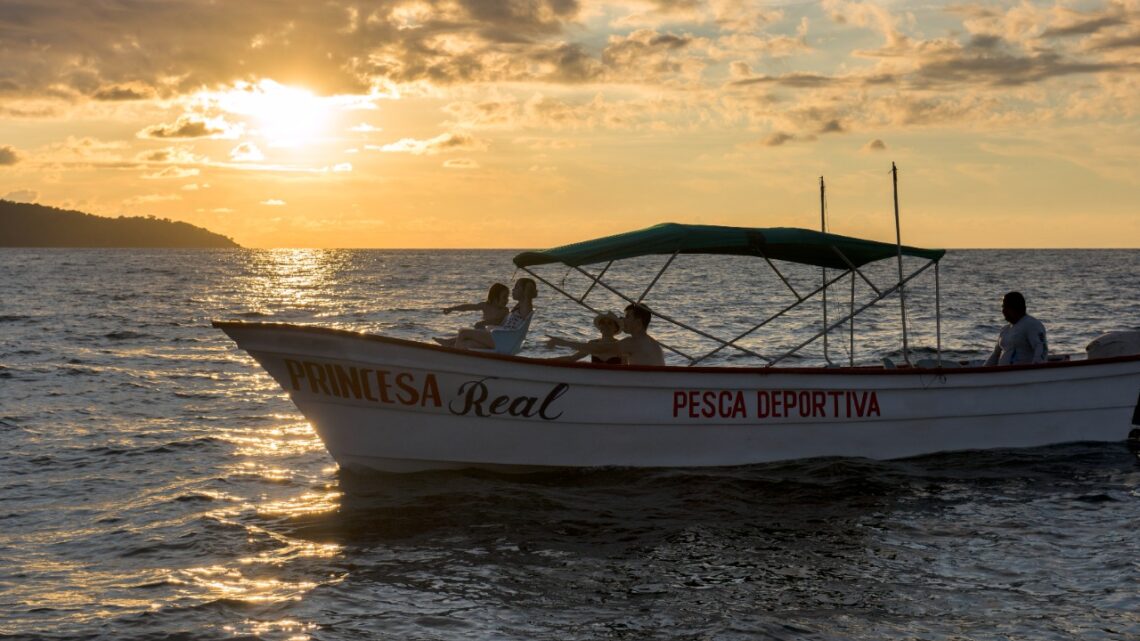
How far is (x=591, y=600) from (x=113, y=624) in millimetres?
3413

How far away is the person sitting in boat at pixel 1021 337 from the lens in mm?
13055

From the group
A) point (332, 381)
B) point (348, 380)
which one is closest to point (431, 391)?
point (348, 380)

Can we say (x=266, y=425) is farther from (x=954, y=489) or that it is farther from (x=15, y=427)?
(x=954, y=489)

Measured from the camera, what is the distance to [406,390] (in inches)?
438

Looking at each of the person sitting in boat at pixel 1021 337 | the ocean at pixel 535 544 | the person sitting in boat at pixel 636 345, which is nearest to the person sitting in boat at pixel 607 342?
the person sitting in boat at pixel 636 345

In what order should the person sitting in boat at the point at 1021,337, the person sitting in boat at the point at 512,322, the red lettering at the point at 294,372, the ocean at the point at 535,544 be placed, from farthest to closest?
the person sitting in boat at the point at 1021,337 → the person sitting in boat at the point at 512,322 → the red lettering at the point at 294,372 → the ocean at the point at 535,544

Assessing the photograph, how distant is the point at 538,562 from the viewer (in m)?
9.05

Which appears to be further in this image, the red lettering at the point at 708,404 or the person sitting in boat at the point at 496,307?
the person sitting in boat at the point at 496,307

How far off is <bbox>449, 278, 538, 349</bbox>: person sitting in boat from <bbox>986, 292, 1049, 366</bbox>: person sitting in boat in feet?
19.0

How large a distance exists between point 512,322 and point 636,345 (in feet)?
5.18

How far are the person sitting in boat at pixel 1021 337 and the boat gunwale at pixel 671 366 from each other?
0.34 metres

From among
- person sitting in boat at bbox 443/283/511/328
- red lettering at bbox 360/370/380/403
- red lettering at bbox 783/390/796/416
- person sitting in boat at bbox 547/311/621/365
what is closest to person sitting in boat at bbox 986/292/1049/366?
red lettering at bbox 783/390/796/416

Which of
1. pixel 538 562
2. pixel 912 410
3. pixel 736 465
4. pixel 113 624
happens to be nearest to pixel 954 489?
pixel 912 410

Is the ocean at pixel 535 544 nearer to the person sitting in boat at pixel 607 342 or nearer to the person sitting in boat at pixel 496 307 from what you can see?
the person sitting in boat at pixel 607 342
